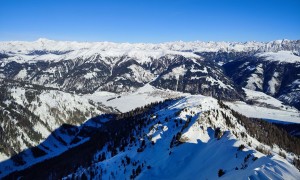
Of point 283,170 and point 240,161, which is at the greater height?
point 283,170


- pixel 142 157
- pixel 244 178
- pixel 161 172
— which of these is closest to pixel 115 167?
pixel 142 157

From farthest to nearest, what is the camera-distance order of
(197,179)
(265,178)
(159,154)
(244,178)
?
(159,154)
(197,179)
(244,178)
(265,178)

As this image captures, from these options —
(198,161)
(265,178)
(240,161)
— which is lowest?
(198,161)

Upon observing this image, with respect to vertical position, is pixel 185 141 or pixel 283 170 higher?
pixel 283 170

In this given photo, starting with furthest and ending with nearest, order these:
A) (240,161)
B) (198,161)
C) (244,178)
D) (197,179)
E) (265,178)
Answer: (198,161) → (197,179) → (240,161) → (244,178) → (265,178)

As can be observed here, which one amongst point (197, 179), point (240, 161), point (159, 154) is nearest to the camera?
point (240, 161)

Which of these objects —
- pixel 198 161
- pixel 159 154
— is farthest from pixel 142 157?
pixel 198 161

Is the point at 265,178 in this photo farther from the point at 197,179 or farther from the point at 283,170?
the point at 197,179

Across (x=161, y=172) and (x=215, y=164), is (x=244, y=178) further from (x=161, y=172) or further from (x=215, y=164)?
(x=161, y=172)

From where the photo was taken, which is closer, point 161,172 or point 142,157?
point 161,172
